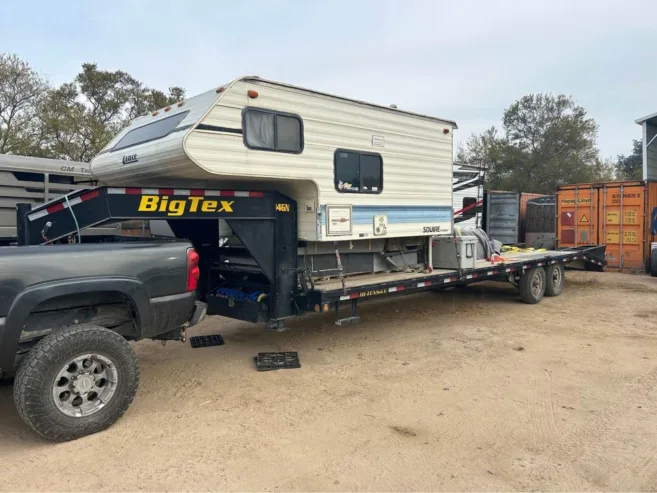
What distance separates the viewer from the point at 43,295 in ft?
12.7

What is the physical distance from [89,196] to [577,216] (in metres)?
14.9

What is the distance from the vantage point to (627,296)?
35.2 feet

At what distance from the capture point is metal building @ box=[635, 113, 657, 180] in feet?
62.2

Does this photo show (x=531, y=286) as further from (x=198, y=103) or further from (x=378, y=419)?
(x=198, y=103)

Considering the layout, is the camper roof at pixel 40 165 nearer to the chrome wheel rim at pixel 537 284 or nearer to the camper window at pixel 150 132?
the camper window at pixel 150 132

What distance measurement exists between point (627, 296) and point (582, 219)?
549 centimetres

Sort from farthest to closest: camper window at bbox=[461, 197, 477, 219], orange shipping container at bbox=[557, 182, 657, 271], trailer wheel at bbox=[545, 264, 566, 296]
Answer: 1. camper window at bbox=[461, 197, 477, 219]
2. orange shipping container at bbox=[557, 182, 657, 271]
3. trailer wheel at bbox=[545, 264, 566, 296]

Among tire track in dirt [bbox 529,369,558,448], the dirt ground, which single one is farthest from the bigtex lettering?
tire track in dirt [bbox 529,369,558,448]

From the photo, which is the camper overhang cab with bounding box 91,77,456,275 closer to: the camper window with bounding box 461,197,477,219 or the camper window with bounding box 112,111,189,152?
the camper window with bounding box 112,111,189,152

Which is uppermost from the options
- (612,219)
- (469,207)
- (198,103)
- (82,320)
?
(198,103)

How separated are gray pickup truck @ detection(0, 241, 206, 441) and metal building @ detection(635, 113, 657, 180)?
19657mm

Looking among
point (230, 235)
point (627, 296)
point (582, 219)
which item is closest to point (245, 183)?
point (230, 235)

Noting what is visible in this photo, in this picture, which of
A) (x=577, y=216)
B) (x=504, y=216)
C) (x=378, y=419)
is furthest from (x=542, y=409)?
(x=504, y=216)

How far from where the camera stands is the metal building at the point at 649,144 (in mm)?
18956
